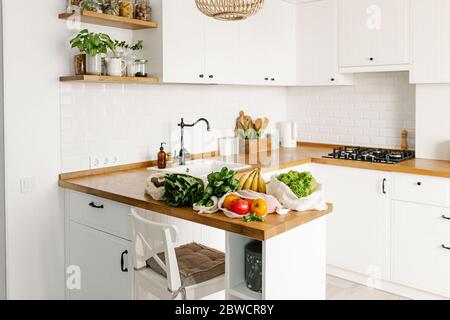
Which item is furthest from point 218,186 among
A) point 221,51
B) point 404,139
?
point 404,139

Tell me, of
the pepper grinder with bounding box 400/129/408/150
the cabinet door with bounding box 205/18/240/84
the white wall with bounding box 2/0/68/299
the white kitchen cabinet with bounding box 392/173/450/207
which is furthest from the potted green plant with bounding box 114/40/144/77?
the pepper grinder with bounding box 400/129/408/150

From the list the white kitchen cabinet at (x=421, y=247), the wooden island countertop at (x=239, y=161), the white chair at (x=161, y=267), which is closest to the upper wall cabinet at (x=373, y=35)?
the wooden island countertop at (x=239, y=161)

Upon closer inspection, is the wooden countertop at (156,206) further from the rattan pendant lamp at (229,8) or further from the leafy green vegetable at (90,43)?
the rattan pendant lamp at (229,8)

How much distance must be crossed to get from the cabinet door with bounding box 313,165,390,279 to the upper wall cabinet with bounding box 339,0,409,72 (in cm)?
91

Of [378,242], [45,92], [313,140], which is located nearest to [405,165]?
[378,242]

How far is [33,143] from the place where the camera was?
113 inches

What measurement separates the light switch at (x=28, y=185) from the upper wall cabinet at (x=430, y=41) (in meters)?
2.80

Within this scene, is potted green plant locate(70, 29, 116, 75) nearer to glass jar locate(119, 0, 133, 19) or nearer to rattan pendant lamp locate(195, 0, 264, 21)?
glass jar locate(119, 0, 133, 19)

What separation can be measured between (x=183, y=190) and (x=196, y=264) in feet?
1.21

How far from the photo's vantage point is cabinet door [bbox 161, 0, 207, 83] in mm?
3158

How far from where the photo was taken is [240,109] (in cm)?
433

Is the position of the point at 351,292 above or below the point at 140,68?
below

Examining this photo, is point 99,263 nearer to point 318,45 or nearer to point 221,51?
point 221,51

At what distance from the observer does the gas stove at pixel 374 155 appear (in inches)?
142
